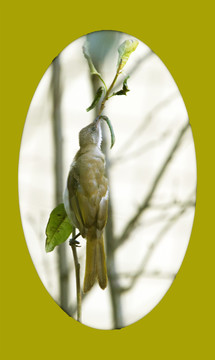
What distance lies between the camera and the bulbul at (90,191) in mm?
1975

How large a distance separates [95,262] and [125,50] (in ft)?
2.60

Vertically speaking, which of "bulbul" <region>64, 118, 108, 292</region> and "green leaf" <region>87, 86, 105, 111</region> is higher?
"green leaf" <region>87, 86, 105, 111</region>

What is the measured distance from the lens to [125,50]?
201cm

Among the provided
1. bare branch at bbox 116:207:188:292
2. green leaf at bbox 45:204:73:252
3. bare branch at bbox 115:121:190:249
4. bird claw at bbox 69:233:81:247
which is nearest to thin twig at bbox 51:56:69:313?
green leaf at bbox 45:204:73:252

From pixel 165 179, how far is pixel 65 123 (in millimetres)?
439

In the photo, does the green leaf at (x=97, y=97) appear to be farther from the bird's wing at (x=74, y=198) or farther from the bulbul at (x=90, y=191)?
the bird's wing at (x=74, y=198)

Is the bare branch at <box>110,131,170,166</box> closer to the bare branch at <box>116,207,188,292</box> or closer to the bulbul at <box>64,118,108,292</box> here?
the bulbul at <box>64,118,108,292</box>

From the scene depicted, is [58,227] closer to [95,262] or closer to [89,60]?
[95,262]

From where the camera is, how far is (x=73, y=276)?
2.09 m

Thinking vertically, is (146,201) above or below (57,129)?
below

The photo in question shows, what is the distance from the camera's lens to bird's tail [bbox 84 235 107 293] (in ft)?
6.63

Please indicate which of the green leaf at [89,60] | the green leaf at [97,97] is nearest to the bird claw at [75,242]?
the green leaf at [97,97]

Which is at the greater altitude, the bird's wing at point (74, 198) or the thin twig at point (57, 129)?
the thin twig at point (57, 129)

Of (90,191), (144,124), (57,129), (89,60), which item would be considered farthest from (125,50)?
(90,191)
